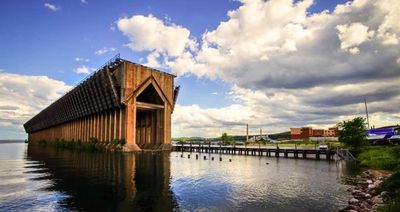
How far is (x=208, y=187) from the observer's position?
84.7 ft

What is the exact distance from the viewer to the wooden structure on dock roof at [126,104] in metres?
72.0

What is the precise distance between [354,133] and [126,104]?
47.5 m

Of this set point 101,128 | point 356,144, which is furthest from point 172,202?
point 101,128

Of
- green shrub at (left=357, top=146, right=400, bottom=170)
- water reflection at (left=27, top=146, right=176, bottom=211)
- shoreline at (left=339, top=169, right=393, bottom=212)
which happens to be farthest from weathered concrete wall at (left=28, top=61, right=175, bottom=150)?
shoreline at (left=339, top=169, right=393, bottom=212)

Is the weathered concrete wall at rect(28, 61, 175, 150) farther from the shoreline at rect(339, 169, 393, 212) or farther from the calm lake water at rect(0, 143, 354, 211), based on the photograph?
the shoreline at rect(339, 169, 393, 212)

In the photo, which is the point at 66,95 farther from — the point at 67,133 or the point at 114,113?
the point at 114,113

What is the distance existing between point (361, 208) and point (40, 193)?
2101cm

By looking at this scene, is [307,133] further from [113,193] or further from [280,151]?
[113,193]

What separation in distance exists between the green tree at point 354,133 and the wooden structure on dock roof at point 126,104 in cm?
4408

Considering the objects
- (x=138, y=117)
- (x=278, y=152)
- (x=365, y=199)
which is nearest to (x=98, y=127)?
(x=138, y=117)

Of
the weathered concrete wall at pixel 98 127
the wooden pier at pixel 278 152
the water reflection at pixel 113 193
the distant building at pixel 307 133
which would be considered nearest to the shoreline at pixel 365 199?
the water reflection at pixel 113 193

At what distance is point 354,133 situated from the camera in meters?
51.0

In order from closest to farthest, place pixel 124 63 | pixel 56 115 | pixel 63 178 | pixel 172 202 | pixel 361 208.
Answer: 1. pixel 361 208
2. pixel 172 202
3. pixel 63 178
4. pixel 124 63
5. pixel 56 115

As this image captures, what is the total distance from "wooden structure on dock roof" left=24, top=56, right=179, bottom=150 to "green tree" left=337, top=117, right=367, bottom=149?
1736 inches
